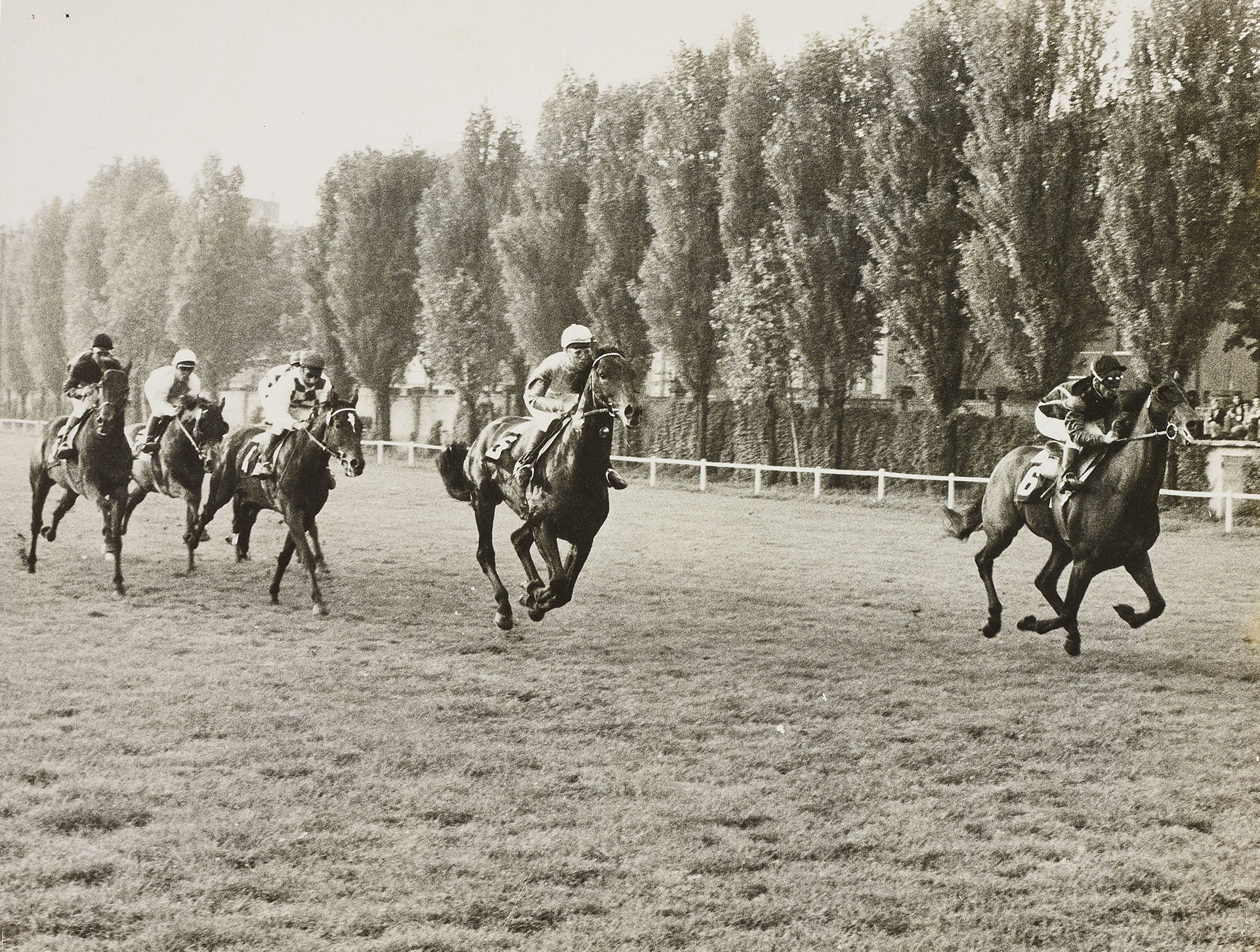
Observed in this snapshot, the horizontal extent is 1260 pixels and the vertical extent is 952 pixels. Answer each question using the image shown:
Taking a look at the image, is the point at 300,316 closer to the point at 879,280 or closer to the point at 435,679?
the point at 435,679

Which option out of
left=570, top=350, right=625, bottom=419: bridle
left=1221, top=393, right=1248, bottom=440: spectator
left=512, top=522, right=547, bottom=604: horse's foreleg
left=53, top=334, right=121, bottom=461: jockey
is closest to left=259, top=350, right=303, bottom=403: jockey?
left=53, top=334, right=121, bottom=461: jockey

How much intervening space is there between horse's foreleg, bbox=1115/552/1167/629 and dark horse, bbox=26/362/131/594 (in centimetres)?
596

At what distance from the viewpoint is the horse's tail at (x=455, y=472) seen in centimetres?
608

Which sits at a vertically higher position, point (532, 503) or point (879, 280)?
point (879, 280)

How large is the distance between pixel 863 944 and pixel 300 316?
4.98m

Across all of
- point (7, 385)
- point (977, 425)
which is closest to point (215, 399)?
point (7, 385)

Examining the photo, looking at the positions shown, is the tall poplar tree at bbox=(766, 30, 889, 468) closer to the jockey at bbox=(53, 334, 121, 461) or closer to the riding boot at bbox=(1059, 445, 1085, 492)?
the riding boot at bbox=(1059, 445, 1085, 492)

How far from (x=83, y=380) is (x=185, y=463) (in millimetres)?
1454

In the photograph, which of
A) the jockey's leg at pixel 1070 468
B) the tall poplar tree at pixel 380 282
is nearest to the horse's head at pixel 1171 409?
the jockey's leg at pixel 1070 468

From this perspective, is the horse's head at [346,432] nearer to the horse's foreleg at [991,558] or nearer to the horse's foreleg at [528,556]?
the horse's foreleg at [528,556]

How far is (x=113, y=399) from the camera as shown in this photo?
6.54m

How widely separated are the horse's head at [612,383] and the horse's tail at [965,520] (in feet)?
8.00

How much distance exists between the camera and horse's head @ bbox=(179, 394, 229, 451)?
7027 mm

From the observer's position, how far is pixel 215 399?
7.11m
